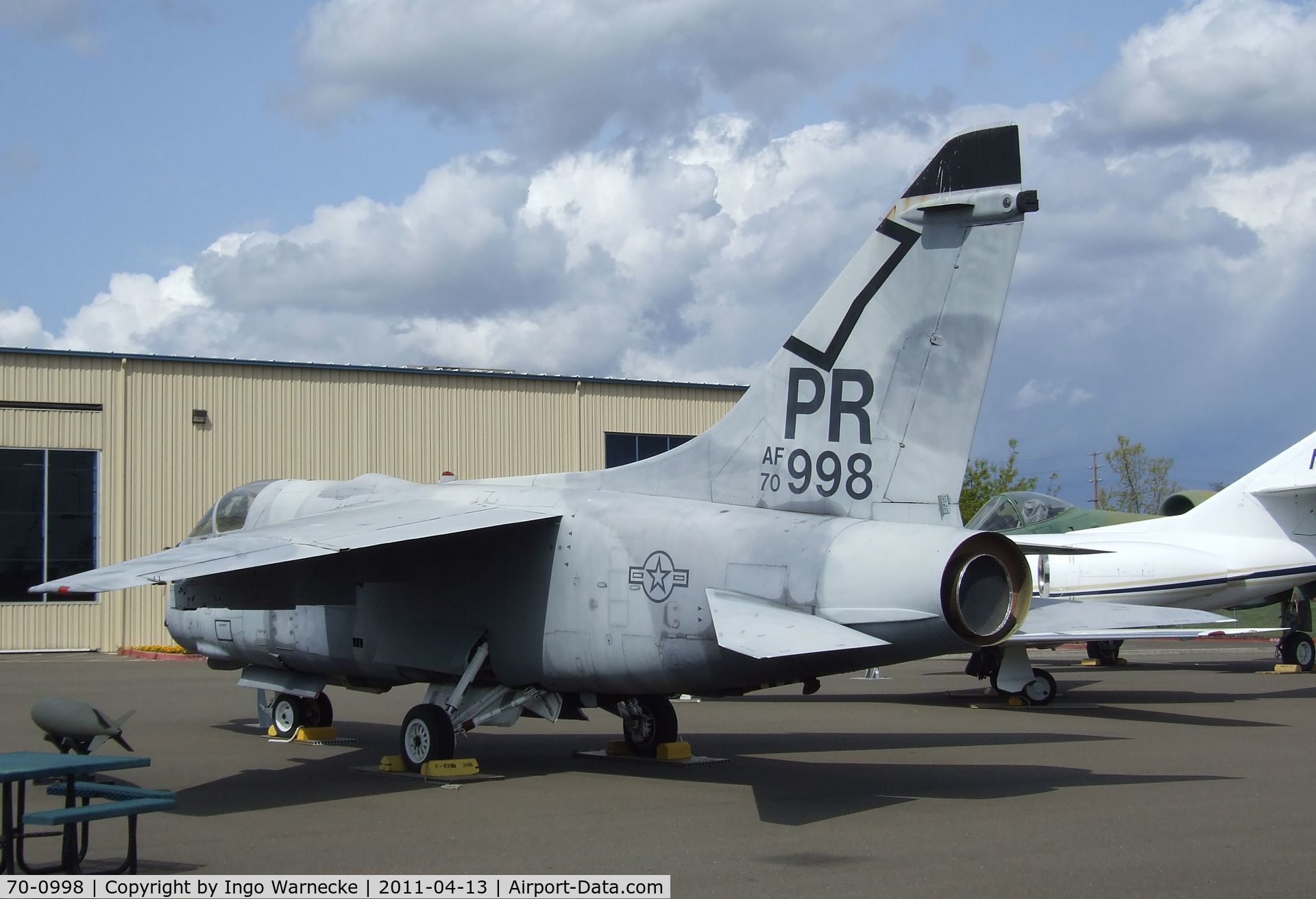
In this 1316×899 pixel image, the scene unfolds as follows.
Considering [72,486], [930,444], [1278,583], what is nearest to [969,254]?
[930,444]

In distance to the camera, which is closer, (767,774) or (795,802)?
(795,802)

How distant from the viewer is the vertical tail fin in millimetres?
9586

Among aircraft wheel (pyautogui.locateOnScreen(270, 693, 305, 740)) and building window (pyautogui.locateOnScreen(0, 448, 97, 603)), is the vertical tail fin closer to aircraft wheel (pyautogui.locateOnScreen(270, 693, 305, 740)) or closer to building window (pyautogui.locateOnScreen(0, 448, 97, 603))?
aircraft wheel (pyautogui.locateOnScreen(270, 693, 305, 740))

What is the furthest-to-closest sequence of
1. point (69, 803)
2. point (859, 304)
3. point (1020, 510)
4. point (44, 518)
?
point (44, 518) → point (1020, 510) → point (859, 304) → point (69, 803)

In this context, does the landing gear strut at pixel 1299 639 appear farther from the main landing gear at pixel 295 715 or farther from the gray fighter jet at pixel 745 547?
the main landing gear at pixel 295 715

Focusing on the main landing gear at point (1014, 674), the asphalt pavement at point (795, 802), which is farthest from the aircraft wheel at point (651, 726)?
the main landing gear at point (1014, 674)

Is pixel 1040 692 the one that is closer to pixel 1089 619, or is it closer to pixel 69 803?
pixel 1089 619

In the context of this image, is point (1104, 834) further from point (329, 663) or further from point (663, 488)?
point (329, 663)

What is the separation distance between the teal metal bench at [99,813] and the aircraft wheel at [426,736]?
3604 mm

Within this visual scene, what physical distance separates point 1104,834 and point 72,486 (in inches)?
1112

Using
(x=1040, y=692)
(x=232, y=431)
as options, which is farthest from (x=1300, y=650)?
(x=232, y=431)

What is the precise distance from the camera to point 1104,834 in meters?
8.43

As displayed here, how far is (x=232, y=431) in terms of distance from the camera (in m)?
32.6

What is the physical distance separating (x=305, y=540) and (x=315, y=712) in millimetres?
4755
